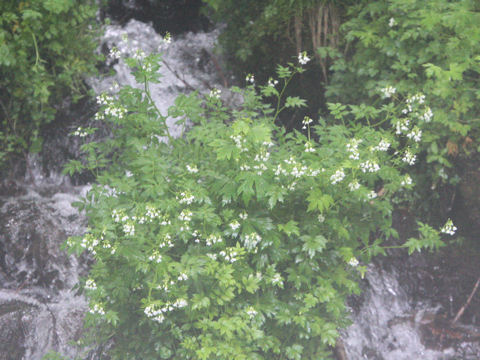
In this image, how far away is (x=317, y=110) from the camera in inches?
188

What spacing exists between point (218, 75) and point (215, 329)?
11.2ft

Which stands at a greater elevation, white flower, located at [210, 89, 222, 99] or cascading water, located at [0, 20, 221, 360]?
white flower, located at [210, 89, 222, 99]

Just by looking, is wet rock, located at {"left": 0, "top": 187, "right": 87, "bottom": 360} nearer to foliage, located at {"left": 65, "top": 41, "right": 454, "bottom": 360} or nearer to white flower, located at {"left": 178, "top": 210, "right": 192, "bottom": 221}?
foliage, located at {"left": 65, "top": 41, "right": 454, "bottom": 360}

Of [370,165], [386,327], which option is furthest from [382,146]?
[386,327]

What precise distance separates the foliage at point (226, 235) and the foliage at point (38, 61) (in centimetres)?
234

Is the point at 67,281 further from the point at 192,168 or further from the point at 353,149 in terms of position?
the point at 353,149

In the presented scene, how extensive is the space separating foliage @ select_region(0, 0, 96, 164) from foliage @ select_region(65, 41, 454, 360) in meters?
2.34

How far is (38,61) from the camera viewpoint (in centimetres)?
482

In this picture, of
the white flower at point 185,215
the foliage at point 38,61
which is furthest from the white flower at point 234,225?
the foliage at point 38,61

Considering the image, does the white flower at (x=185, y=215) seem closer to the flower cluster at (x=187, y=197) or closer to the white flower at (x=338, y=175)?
the flower cluster at (x=187, y=197)

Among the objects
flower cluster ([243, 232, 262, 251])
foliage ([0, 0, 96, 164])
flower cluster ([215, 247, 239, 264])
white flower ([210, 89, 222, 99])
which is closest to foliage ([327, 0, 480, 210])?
white flower ([210, 89, 222, 99])

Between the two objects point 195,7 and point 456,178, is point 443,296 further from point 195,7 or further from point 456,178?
point 195,7

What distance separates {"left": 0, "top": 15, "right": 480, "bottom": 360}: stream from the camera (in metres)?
3.85

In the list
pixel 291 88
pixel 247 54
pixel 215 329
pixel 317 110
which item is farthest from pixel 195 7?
pixel 215 329
